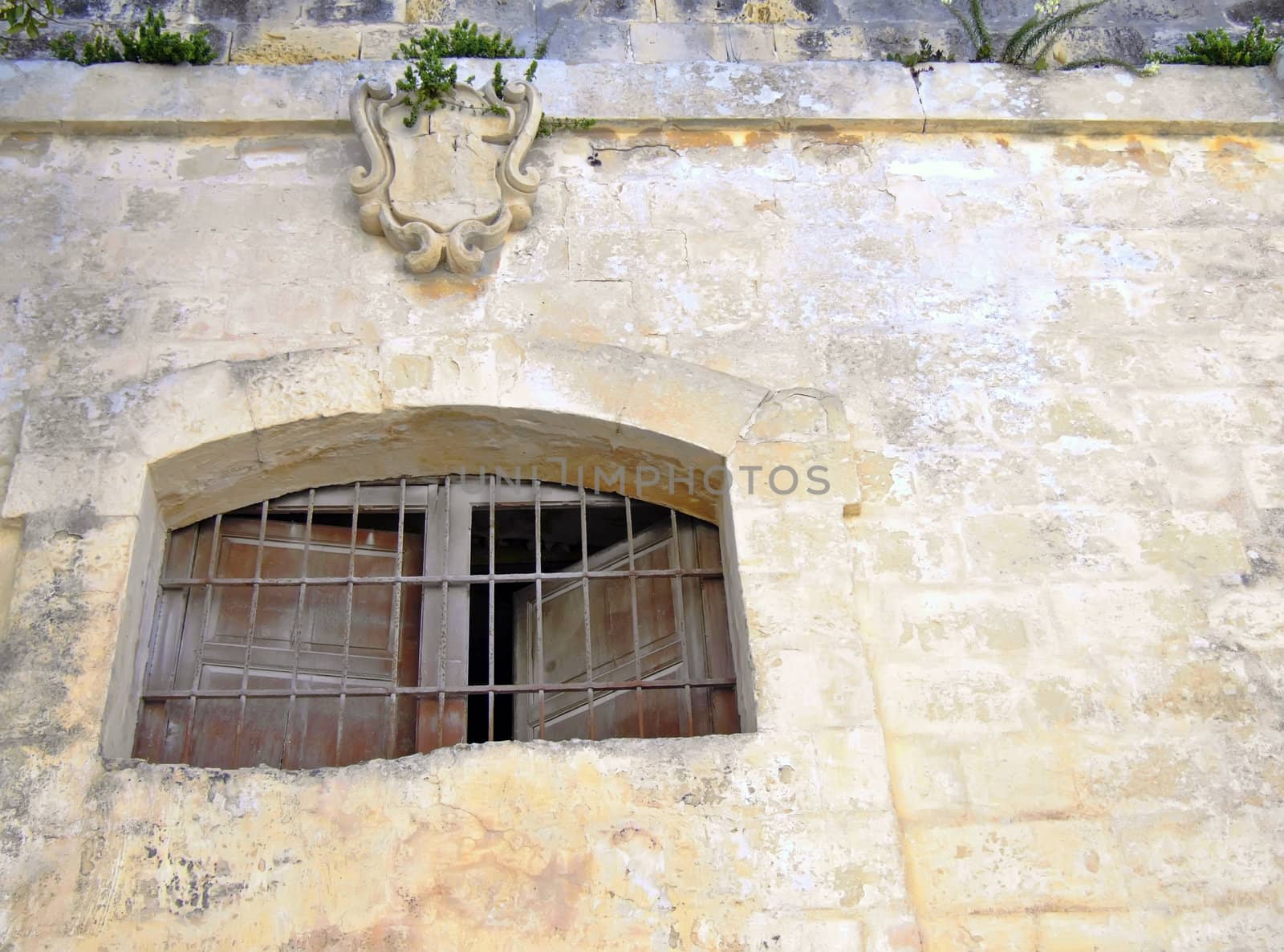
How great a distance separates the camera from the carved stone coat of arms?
11.6 ft

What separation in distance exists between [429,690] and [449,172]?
154 centimetres

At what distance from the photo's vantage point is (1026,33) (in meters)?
4.09

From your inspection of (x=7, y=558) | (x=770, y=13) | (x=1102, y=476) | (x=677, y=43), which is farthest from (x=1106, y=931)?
(x=770, y=13)

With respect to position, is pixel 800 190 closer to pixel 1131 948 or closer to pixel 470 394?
pixel 470 394

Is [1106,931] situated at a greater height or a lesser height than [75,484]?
lesser

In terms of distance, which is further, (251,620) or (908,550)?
(251,620)

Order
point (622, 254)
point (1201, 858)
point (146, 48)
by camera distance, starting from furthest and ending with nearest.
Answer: point (146, 48), point (622, 254), point (1201, 858)

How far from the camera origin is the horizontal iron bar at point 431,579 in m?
3.28

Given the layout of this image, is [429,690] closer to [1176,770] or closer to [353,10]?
[1176,770]

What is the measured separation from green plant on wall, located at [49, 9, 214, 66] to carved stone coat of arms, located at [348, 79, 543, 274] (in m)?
0.59

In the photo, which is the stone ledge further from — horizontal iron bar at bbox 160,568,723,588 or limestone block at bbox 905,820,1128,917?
limestone block at bbox 905,820,1128,917

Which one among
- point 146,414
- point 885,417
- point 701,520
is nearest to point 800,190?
point 885,417

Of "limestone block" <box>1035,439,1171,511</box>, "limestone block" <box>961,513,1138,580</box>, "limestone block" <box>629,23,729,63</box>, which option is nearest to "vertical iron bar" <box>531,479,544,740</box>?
"limestone block" <box>961,513,1138,580</box>

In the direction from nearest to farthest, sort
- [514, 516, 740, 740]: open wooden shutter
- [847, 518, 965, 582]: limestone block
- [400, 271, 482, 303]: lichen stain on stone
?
[847, 518, 965, 582]: limestone block
[514, 516, 740, 740]: open wooden shutter
[400, 271, 482, 303]: lichen stain on stone
